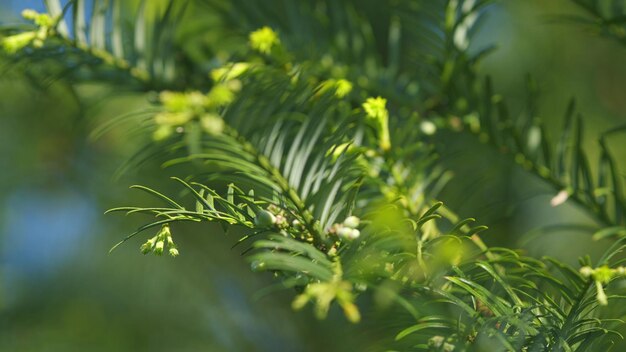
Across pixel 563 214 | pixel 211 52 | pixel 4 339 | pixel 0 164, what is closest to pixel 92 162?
pixel 0 164

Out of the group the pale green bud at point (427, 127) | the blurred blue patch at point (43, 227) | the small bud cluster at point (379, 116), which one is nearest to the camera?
the small bud cluster at point (379, 116)

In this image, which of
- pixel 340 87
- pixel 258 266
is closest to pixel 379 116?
pixel 340 87

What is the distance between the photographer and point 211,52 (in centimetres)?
57

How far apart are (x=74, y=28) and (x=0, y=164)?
53 cm

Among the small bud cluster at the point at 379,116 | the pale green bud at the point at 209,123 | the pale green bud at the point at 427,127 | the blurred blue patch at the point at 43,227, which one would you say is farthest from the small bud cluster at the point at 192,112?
the blurred blue patch at the point at 43,227

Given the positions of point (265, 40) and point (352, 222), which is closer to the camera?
point (352, 222)

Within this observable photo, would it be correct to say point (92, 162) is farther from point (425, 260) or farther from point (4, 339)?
point (425, 260)

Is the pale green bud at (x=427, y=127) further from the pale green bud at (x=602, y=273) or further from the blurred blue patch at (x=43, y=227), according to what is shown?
the blurred blue patch at (x=43, y=227)

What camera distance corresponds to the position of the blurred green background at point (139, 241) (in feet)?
2.63

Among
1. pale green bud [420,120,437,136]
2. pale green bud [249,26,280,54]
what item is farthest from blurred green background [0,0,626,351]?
pale green bud [249,26,280,54]

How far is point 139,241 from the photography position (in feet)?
3.29

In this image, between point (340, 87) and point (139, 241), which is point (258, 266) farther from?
point (139, 241)

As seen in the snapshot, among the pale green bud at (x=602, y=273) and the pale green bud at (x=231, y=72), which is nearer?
the pale green bud at (x=602, y=273)

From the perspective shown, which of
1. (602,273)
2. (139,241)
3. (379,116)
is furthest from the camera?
(139,241)
